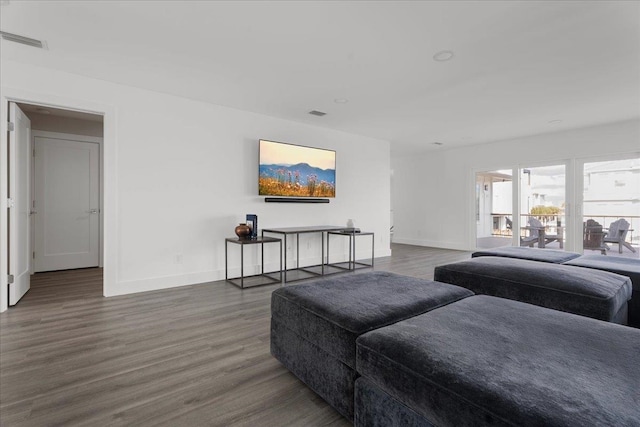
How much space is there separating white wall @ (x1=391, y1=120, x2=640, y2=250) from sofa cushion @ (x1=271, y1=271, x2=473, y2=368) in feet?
18.5

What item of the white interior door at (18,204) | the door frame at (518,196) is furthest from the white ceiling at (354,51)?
the door frame at (518,196)

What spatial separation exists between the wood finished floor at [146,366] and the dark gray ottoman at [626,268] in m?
2.58

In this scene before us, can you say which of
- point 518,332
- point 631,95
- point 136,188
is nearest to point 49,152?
point 136,188

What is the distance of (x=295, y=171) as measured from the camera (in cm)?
507

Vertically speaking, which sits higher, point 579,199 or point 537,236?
point 579,199

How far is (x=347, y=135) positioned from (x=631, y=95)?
397 cm

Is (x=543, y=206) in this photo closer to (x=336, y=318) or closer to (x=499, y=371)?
(x=336, y=318)

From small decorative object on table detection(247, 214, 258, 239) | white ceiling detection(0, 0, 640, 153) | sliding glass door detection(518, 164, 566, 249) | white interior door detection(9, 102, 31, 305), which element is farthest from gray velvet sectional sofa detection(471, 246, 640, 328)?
white interior door detection(9, 102, 31, 305)

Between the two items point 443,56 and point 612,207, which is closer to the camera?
point 443,56

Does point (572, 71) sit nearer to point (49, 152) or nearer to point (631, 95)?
point (631, 95)

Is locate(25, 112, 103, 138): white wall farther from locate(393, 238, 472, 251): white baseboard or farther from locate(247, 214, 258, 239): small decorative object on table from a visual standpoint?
Result: locate(393, 238, 472, 251): white baseboard

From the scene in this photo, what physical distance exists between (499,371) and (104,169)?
4052 mm

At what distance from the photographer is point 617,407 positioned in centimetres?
83

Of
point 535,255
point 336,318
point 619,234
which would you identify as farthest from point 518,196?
point 336,318
